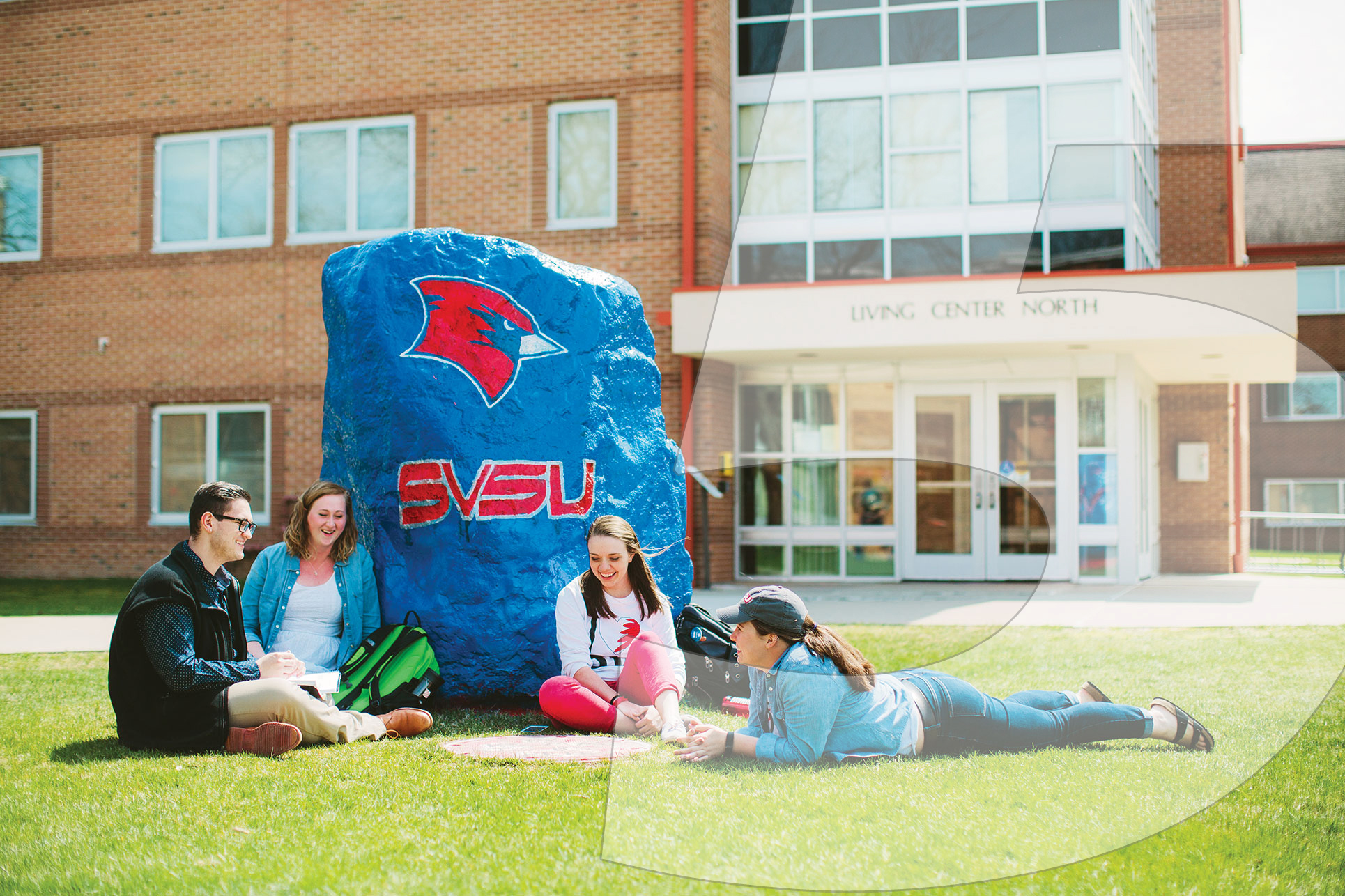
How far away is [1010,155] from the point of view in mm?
2268

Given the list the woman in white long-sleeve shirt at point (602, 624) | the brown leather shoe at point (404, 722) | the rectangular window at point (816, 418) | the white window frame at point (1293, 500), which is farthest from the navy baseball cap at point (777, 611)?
the brown leather shoe at point (404, 722)

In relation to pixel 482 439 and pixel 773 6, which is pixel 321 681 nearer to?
pixel 482 439

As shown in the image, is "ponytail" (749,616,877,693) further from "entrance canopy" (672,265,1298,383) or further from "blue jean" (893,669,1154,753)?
"entrance canopy" (672,265,1298,383)

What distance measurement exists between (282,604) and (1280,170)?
421 centimetres

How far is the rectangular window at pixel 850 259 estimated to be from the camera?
7.23 ft

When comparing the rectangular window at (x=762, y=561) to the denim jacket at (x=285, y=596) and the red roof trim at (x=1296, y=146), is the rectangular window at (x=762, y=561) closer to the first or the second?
the red roof trim at (x=1296, y=146)

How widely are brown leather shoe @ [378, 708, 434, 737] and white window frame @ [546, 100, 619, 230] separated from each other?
8837mm

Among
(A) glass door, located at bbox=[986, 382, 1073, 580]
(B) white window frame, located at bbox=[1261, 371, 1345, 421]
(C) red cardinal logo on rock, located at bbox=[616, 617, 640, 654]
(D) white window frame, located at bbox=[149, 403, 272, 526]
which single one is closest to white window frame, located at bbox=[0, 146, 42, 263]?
(D) white window frame, located at bbox=[149, 403, 272, 526]

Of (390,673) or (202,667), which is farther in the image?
(390,673)

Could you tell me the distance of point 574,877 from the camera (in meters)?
2.78

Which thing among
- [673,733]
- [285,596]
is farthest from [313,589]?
[673,733]

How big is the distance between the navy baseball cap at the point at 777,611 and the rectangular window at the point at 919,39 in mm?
1221

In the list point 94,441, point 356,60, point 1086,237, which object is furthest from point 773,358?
point 94,441

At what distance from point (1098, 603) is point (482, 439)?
12.2ft
